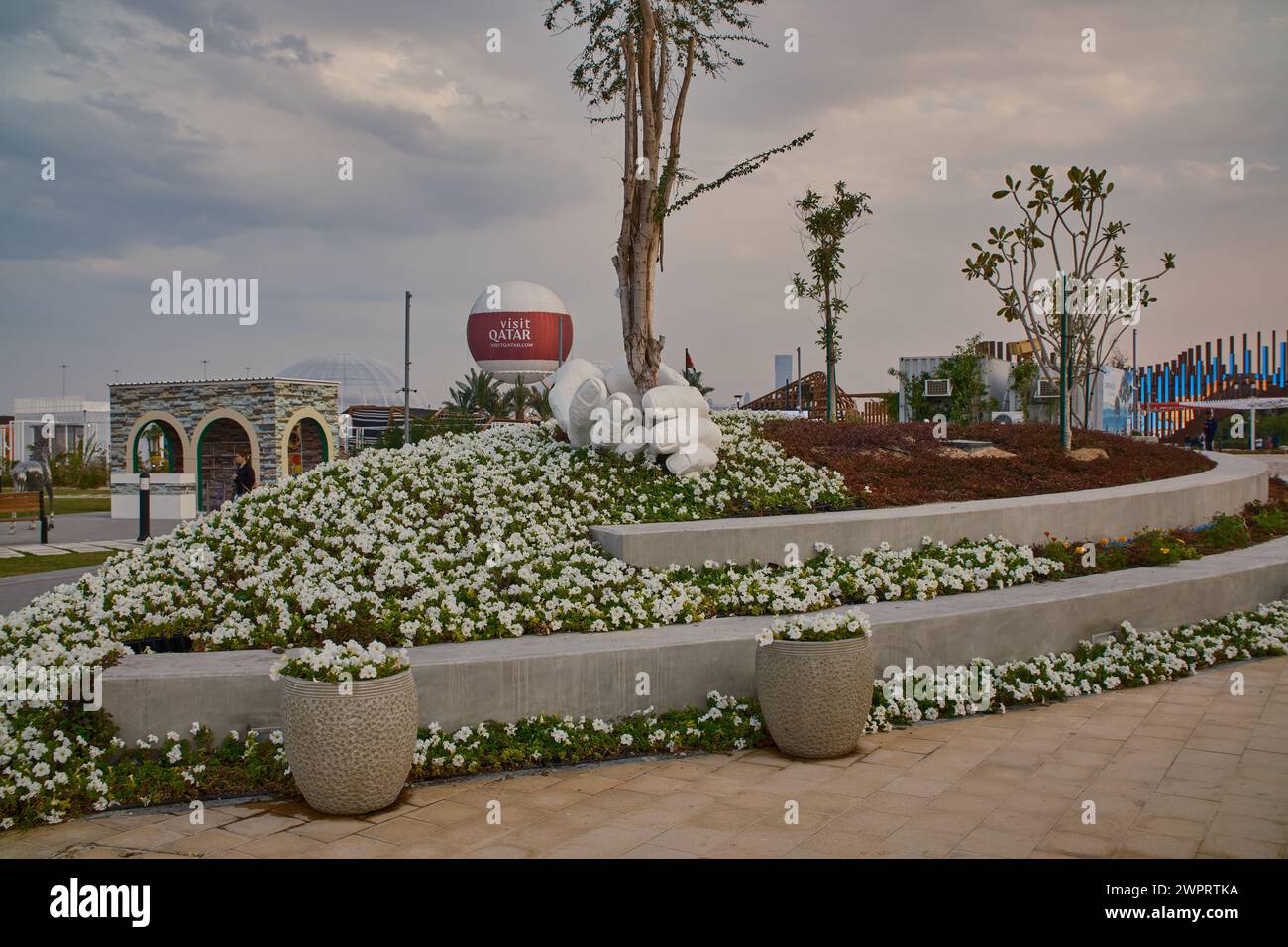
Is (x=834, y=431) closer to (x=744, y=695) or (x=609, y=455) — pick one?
(x=609, y=455)

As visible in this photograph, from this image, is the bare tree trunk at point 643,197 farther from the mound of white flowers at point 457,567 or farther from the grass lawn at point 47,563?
the grass lawn at point 47,563

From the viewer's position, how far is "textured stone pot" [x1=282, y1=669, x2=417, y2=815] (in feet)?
16.6

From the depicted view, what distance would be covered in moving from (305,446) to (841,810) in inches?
1188

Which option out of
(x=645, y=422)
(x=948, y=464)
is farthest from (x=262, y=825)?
(x=948, y=464)

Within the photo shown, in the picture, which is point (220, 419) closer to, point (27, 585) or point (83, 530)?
point (83, 530)

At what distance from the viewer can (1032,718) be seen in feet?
22.4

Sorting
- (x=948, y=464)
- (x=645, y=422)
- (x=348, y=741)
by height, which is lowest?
(x=348, y=741)

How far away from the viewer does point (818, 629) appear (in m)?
5.90

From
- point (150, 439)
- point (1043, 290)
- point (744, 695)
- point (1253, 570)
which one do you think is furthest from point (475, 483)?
point (150, 439)

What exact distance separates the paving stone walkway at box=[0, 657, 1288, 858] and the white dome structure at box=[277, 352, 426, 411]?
67.3 m

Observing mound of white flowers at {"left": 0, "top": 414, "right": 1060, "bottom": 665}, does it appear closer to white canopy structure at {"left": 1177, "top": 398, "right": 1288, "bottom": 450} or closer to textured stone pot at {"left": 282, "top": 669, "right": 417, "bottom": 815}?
textured stone pot at {"left": 282, "top": 669, "right": 417, "bottom": 815}

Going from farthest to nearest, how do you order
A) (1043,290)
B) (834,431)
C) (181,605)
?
1. (1043,290)
2. (834,431)
3. (181,605)

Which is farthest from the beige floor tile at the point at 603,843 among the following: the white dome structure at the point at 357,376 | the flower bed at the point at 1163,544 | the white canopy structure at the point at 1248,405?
the white dome structure at the point at 357,376

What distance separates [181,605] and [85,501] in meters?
32.9
